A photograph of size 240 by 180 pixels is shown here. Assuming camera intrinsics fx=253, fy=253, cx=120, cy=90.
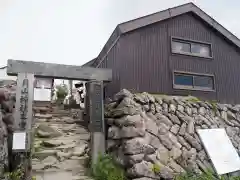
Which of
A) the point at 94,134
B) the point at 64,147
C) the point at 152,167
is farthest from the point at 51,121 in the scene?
the point at 152,167

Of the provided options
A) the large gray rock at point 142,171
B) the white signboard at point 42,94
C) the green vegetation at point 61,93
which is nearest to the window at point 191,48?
the large gray rock at point 142,171

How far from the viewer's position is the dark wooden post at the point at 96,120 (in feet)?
27.1

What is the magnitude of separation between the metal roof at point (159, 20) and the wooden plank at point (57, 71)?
5.01 ft

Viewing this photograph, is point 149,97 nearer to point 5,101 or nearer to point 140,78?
point 140,78

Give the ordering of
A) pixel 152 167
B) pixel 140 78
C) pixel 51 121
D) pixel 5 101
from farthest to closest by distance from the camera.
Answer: pixel 51 121, pixel 140 78, pixel 5 101, pixel 152 167

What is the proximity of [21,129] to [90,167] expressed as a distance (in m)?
2.44

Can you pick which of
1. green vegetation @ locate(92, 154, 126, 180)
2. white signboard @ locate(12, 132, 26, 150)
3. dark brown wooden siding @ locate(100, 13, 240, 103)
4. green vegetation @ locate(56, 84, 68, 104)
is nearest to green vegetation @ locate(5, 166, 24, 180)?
white signboard @ locate(12, 132, 26, 150)

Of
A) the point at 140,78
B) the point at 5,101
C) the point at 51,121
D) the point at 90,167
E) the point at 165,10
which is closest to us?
the point at 90,167

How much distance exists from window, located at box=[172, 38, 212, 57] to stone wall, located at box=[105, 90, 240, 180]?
2.23m

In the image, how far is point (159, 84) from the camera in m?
10.1

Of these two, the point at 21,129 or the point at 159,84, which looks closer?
the point at 21,129

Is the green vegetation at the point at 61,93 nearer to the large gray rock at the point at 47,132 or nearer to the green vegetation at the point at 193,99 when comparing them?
the large gray rock at the point at 47,132

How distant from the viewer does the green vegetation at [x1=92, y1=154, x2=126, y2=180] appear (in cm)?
743

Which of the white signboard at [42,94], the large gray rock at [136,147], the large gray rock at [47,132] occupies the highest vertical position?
the white signboard at [42,94]
